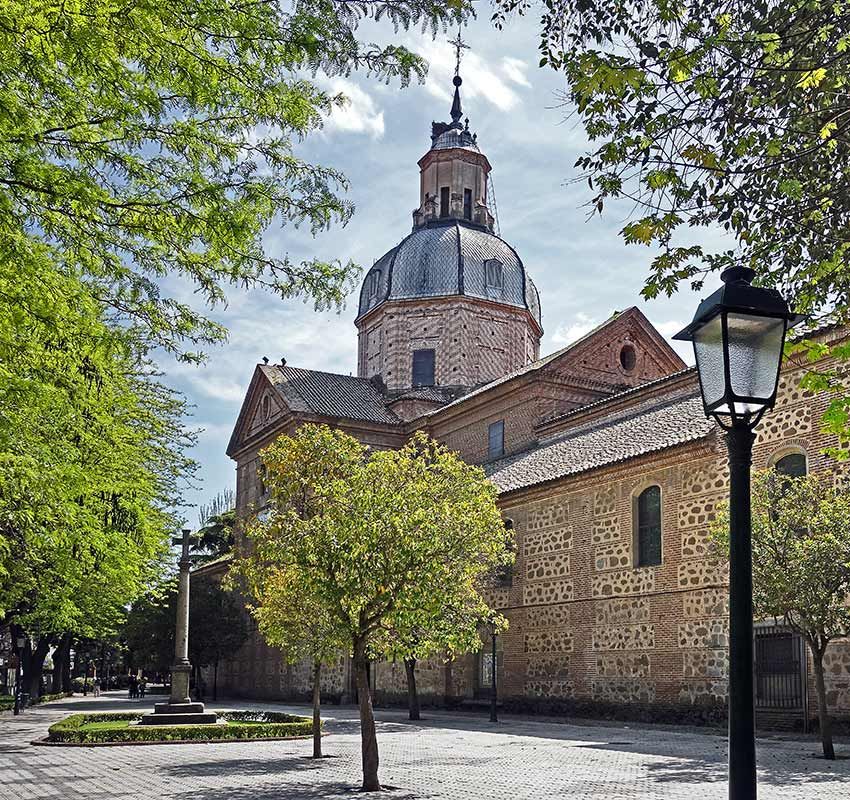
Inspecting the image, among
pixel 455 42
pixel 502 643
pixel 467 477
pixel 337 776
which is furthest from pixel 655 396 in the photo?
pixel 455 42

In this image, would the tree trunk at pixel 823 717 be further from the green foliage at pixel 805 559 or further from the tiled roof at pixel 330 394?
the tiled roof at pixel 330 394

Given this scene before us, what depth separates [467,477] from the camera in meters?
15.0

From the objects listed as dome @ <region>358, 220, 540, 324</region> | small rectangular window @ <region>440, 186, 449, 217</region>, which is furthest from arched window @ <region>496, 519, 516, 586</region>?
small rectangular window @ <region>440, 186, 449, 217</region>

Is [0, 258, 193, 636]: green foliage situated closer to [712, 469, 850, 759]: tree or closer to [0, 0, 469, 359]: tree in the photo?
[0, 0, 469, 359]: tree

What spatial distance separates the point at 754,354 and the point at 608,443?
23.4 meters

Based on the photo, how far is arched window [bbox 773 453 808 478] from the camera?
2125 cm

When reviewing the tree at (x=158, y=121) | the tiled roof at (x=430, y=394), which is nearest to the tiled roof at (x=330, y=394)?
the tiled roof at (x=430, y=394)

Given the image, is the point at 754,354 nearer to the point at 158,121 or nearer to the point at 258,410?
the point at 158,121

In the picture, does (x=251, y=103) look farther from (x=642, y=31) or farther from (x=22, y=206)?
(x=642, y=31)

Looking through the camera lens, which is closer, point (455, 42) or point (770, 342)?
point (770, 342)

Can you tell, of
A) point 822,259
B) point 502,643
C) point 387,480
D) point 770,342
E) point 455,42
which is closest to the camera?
point 770,342

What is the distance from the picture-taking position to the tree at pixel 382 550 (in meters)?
12.8

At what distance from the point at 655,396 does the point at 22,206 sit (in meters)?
25.5

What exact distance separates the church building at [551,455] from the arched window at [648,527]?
0.17 feet
